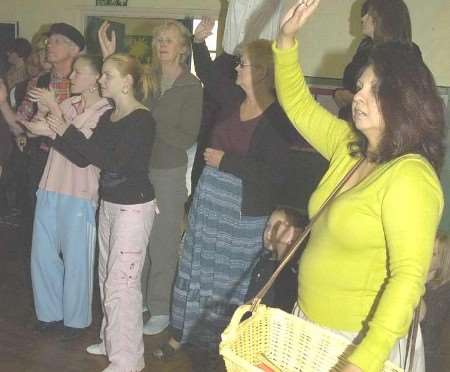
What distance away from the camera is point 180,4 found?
3.84 metres

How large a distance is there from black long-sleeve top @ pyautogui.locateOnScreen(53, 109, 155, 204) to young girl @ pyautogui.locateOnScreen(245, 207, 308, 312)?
0.51 meters

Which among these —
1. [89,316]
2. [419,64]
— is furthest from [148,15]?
[419,64]

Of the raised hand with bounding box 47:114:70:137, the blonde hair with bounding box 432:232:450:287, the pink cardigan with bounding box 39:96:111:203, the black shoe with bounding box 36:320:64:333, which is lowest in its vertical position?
the black shoe with bounding box 36:320:64:333

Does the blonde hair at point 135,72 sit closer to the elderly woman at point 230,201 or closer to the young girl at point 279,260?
the elderly woman at point 230,201

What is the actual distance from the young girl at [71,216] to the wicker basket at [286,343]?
1357 mm

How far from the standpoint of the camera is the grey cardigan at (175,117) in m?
2.43

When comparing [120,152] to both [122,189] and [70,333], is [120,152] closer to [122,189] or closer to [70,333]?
[122,189]

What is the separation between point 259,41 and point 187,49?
0.53 m

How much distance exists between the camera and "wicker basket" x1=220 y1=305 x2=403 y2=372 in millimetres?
1098

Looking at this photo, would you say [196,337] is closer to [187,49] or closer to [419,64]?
[187,49]

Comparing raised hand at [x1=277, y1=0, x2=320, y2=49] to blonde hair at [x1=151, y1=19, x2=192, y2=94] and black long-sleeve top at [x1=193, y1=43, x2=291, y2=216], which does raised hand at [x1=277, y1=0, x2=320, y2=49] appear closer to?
black long-sleeve top at [x1=193, y1=43, x2=291, y2=216]

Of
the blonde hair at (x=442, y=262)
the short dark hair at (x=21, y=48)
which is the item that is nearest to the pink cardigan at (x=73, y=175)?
the blonde hair at (x=442, y=262)

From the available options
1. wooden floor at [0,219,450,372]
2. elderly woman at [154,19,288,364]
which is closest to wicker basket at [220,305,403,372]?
elderly woman at [154,19,288,364]

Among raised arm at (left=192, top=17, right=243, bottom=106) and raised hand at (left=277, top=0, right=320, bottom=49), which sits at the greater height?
raised hand at (left=277, top=0, right=320, bottom=49)
